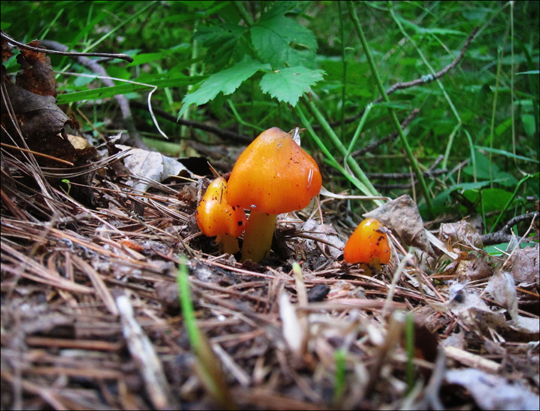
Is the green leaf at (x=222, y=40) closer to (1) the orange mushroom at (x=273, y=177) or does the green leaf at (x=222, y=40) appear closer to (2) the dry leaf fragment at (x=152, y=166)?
(2) the dry leaf fragment at (x=152, y=166)

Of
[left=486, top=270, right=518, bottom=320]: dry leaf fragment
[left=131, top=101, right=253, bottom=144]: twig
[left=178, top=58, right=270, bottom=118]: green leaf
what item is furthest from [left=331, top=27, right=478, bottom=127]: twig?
[left=486, top=270, right=518, bottom=320]: dry leaf fragment

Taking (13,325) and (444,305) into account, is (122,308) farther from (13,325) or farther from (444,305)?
(444,305)

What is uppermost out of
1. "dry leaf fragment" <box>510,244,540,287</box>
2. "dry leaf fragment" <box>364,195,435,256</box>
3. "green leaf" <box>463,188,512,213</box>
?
"dry leaf fragment" <box>510,244,540,287</box>

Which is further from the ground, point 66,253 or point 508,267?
point 66,253

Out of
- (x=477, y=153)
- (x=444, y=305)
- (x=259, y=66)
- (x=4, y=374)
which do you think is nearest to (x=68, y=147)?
(x=259, y=66)

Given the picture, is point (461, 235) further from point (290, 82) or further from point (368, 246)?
point (290, 82)

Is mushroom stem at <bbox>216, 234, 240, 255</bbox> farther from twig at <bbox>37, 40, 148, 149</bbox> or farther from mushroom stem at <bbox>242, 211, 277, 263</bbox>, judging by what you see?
twig at <bbox>37, 40, 148, 149</bbox>

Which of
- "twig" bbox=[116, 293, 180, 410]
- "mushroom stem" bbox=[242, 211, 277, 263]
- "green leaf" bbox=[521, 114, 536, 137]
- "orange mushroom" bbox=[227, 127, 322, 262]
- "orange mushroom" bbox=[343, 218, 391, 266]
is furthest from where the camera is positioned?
"green leaf" bbox=[521, 114, 536, 137]

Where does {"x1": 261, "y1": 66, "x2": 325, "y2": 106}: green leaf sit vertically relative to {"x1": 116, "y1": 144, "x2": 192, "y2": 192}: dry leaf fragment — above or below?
above
